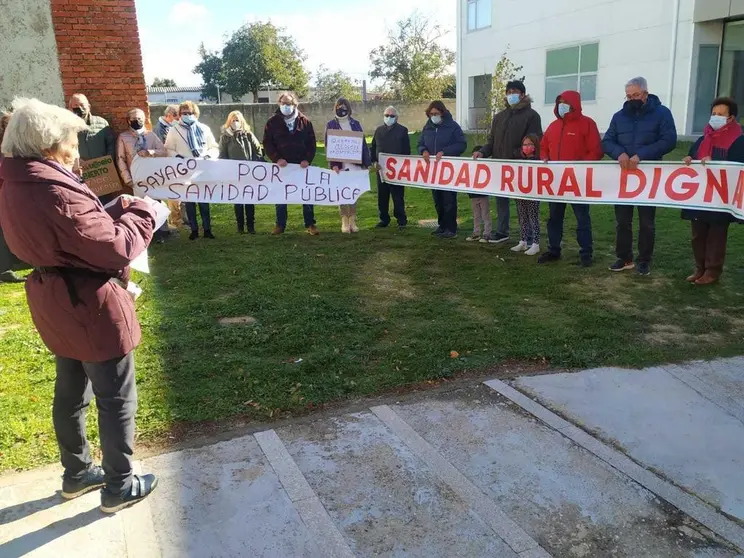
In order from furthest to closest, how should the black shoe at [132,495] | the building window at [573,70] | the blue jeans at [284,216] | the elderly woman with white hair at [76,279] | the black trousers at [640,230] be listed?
the building window at [573,70], the blue jeans at [284,216], the black trousers at [640,230], the black shoe at [132,495], the elderly woman with white hair at [76,279]

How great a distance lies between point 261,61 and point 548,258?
46.6m

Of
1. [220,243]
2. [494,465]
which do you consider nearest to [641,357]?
[494,465]

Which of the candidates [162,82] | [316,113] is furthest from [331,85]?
[162,82]

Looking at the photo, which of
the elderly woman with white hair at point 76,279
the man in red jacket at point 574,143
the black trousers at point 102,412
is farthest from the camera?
the man in red jacket at point 574,143

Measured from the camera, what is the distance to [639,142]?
678 cm

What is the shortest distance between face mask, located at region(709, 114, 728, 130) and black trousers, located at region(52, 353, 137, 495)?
5937 mm

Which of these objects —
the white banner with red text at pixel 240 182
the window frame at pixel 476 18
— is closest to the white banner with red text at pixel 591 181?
the white banner with red text at pixel 240 182

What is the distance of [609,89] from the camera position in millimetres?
20531

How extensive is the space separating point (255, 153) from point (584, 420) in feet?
22.9

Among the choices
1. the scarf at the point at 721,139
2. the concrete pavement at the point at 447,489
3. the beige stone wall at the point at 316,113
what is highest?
the beige stone wall at the point at 316,113

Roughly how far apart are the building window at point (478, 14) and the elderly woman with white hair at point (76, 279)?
26.5 m

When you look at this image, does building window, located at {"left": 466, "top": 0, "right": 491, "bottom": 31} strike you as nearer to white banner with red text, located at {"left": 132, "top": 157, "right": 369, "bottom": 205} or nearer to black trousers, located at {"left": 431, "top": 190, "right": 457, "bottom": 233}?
black trousers, located at {"left": 431, "top": 190, "right": 457, "bottom": 233}

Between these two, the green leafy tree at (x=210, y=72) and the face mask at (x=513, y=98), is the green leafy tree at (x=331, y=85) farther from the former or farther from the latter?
the face mask at (x=513, y=98)

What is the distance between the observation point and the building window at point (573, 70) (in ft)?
69.8
